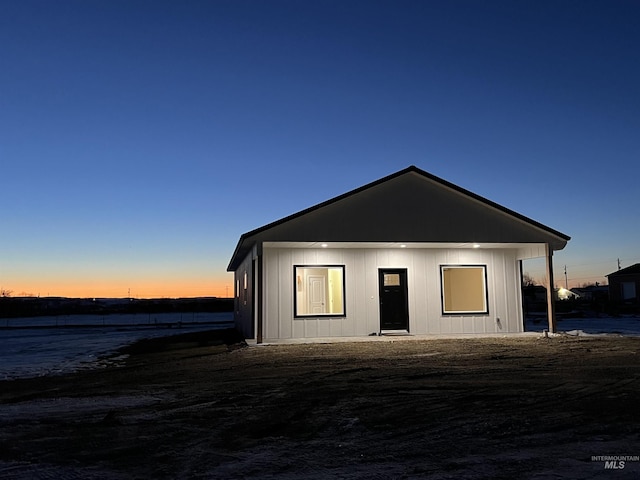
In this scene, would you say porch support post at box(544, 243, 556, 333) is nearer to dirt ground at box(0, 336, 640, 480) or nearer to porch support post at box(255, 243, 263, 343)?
dirt ground at box(0, 336, 640, 480)

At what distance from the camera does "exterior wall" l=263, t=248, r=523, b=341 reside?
14.6 m

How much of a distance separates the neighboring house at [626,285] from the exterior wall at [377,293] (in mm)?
30529

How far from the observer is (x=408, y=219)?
14.2 meters

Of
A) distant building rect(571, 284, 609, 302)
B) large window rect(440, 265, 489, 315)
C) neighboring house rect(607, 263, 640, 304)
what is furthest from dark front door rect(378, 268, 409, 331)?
distant building rect(571, 284, 609, 302)

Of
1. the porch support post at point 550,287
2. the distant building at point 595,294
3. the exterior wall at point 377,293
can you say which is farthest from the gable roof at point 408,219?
the distant building at point 595,294

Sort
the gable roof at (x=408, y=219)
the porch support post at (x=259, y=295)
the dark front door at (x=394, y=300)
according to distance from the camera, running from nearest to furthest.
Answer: the porch support post at (x=259, y=295) → the gable roof at (x=408, y=219) → the dark front door at (x=394, y=300)

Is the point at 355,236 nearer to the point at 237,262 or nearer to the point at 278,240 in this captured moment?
the point at 278,240

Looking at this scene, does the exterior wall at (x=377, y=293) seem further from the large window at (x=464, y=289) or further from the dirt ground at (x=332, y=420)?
the dirt ground at (x=332, y=420)

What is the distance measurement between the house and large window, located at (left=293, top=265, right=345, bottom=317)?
5cm

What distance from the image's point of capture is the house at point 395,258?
13.9 m

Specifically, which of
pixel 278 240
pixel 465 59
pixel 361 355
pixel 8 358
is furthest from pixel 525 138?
pixel 8 358

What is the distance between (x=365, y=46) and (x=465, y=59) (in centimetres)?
307

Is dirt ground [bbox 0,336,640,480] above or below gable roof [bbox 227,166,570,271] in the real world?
below

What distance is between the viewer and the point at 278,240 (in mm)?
13484
